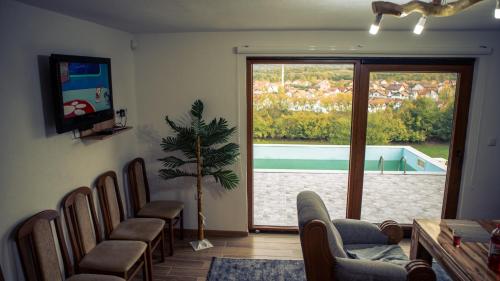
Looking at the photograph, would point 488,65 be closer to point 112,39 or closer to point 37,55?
point 112,39

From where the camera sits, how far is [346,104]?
12.6 feet

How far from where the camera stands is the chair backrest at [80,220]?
2.52 m

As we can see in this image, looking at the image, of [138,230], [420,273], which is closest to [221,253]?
[138,230]

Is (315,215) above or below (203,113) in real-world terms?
below

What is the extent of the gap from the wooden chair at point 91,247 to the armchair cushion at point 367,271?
1556 millimetres

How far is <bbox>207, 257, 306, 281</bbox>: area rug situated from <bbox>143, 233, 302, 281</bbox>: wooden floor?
0.31ft

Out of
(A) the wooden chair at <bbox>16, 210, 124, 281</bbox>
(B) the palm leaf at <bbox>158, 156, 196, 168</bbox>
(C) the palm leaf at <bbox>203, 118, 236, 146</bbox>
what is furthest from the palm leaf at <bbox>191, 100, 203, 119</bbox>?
(A) the wooden chair at <bbox>16, 210, 124, 281</bbox>

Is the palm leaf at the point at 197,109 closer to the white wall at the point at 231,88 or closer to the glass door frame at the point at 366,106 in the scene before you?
the white wall at the point at 231,88

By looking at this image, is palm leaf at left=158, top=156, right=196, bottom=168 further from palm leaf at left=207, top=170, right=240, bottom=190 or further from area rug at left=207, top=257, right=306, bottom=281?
area rug at left=207, top=257, right=306, bottom=281

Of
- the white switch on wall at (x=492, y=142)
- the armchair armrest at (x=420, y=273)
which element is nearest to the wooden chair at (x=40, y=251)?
the armchair armrest at (x=420, y=273)

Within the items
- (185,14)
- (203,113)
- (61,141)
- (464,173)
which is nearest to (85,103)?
(61,141)

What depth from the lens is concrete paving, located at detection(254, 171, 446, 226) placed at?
4.56m

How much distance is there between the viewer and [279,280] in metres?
3.05

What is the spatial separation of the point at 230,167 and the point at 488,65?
9.71 feet
